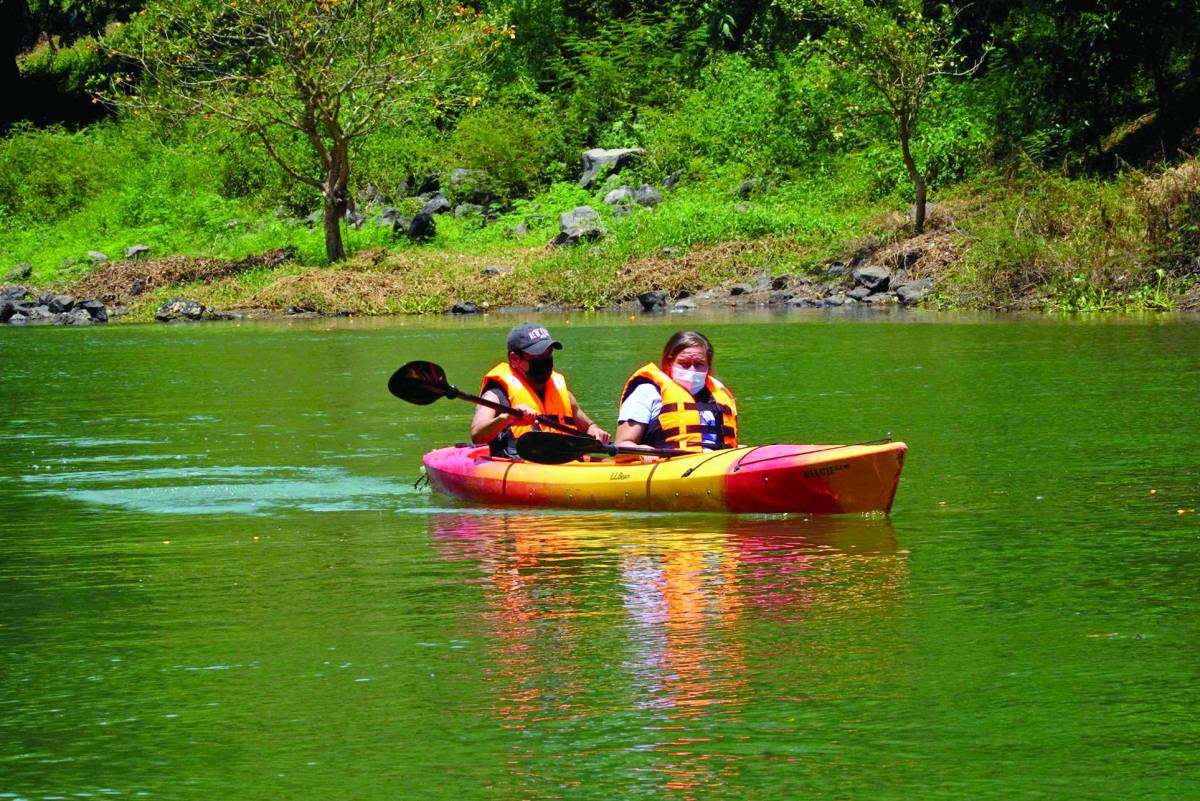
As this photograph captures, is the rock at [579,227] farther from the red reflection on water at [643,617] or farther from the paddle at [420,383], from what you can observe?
the red reflection on water at [643,617]

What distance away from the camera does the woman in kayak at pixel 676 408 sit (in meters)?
9.34

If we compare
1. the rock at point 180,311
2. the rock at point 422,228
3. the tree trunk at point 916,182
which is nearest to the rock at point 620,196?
the rock at point 422,228

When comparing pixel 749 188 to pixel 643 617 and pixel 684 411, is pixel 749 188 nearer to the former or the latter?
pixel 684 411

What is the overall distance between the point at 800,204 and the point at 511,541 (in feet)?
77.7

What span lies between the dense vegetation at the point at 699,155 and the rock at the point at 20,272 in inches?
18.8

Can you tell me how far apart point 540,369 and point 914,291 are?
59.3ft

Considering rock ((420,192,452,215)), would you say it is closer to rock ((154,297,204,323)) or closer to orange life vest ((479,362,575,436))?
rock ((154,297,204,323))

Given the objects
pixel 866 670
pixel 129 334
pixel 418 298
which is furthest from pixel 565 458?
pixel 418 298

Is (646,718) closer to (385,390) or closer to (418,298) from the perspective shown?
(385,390)

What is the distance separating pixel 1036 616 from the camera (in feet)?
21.3

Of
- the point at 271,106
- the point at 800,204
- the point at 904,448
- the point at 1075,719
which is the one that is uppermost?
the point at 271,106

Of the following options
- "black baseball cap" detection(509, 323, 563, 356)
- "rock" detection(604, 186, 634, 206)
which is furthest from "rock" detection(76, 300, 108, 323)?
"black baseball cap" detection(509, 323, 563, 356)

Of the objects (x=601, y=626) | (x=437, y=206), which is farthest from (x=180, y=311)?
(x=601, y=626)

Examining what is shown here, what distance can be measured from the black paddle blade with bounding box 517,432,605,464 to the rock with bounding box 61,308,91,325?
843 inches
